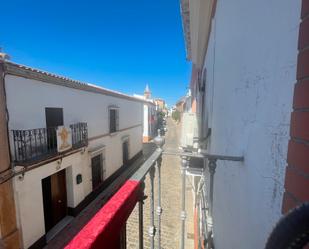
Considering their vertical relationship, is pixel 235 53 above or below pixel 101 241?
above

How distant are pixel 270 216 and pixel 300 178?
39 cm

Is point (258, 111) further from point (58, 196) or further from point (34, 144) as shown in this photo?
point (58, 196)

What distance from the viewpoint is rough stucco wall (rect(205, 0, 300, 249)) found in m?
0.90

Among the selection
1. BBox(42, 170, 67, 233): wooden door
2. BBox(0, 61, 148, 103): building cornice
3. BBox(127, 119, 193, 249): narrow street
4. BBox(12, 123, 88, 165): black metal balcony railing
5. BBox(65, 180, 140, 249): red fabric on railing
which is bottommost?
BBox(127, 119, 193, 249): narrow street

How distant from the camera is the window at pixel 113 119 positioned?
34.9 ft

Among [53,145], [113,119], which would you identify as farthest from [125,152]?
[53,145]

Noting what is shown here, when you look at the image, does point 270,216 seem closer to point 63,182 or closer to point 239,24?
point 239,24

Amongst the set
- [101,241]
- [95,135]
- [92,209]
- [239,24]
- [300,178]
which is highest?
[239,24]

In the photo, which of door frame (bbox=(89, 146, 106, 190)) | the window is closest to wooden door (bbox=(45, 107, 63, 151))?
door frame (bbox=(89, 146, 106, 190))

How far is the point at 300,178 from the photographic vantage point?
700mm

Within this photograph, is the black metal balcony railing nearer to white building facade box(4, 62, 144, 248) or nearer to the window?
white building facade box(4, 62, 144, 248)

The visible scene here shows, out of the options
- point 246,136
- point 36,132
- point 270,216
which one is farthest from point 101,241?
point 36,132

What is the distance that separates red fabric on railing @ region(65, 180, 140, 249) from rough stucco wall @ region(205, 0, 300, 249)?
2.46ft

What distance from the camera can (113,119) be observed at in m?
11.1
